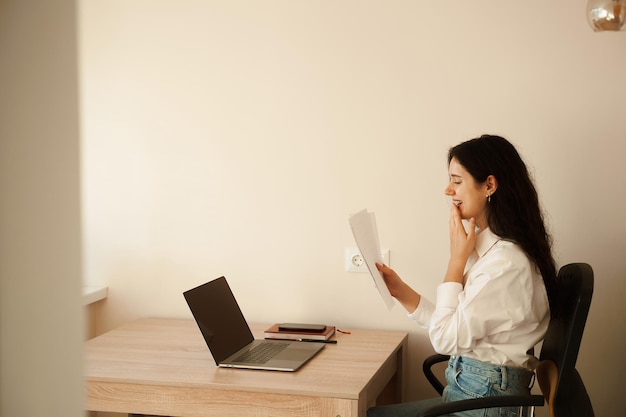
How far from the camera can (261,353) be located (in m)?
2.21

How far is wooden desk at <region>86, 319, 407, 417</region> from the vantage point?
1852 mm

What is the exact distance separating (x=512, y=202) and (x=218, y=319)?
3.14 ft

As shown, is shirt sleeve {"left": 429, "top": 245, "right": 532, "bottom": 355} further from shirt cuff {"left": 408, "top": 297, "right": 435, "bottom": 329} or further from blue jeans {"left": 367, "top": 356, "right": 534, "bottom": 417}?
shirt cuff {"left": 408, "top": 297, "right": 435, "bottom": 329}

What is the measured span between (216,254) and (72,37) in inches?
95.9

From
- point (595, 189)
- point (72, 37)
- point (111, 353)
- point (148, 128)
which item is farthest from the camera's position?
point (148, 128)

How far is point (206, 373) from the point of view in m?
2.00

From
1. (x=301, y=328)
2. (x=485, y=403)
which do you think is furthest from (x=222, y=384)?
(x=485, y=403)

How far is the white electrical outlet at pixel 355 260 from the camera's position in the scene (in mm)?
2607

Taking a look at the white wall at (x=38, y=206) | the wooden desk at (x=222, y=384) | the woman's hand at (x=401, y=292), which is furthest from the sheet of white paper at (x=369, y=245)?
the white wall at (x=38, y=206)

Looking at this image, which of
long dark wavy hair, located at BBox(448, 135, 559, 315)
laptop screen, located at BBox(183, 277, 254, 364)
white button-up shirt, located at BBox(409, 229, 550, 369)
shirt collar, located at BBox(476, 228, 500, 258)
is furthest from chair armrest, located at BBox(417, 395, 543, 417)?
laptop screen, located at BBox(183, 277, 254, 364)

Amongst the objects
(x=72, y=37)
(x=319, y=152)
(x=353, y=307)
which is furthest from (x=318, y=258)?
(x=72, y=37)

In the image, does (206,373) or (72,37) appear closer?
(72,37)

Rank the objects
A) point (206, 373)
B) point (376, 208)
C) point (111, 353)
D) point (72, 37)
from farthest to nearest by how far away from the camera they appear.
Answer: point (376, 208), point (111, 353), point (206, 373), point (72, 37)

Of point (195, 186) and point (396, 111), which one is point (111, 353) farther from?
point (396, 111)
